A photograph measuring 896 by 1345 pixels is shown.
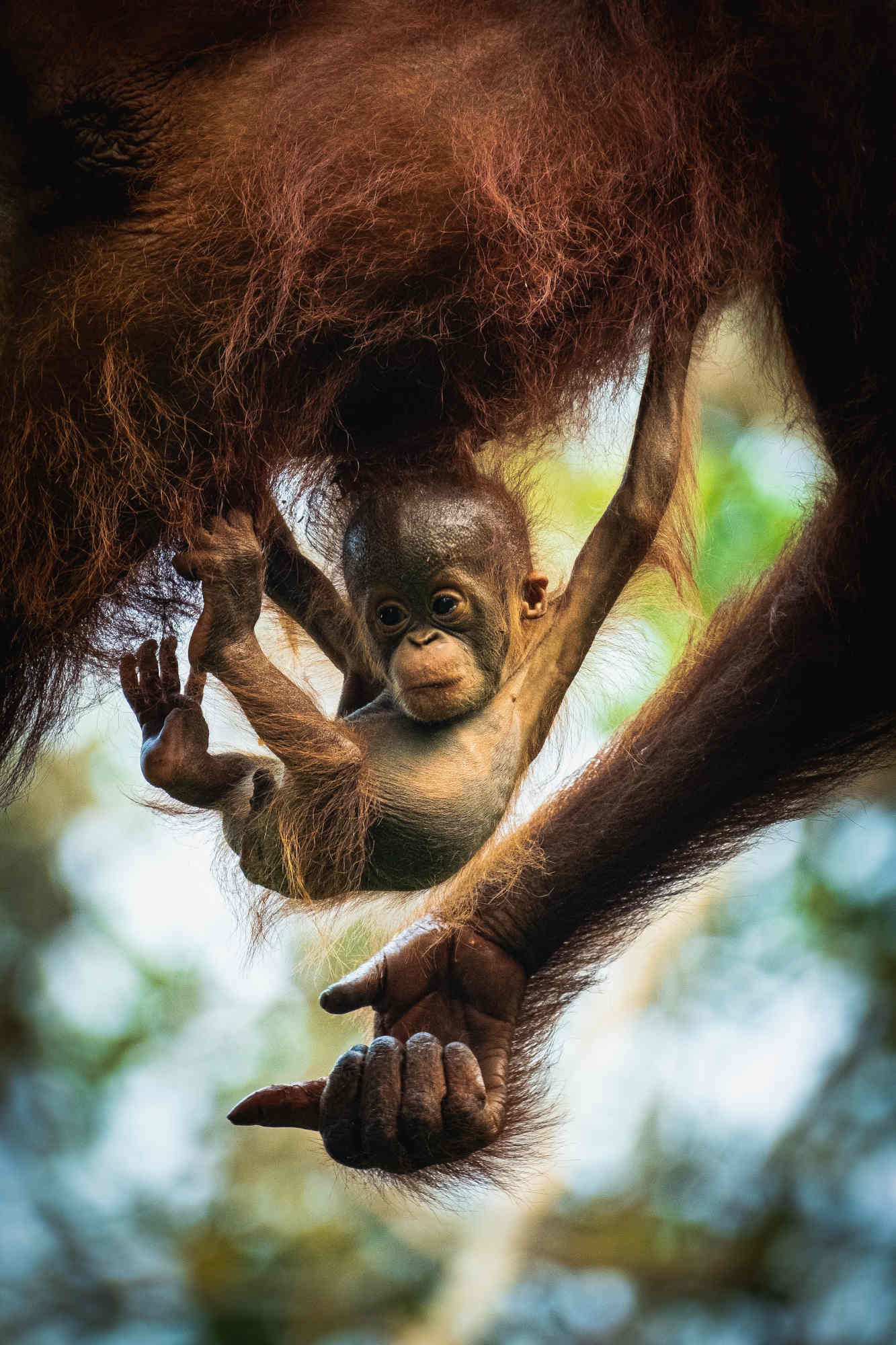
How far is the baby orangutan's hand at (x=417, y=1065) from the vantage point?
187 cm

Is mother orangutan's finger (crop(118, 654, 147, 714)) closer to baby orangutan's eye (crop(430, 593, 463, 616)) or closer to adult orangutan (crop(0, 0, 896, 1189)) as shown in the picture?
adult orangutan (crop(0, 0, 896, 1189))

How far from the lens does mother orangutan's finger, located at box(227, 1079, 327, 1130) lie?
6.48ft

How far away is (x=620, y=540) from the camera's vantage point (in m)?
1.89

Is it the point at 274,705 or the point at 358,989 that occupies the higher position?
the point at 274,705

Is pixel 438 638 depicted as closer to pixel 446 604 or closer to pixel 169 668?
pixel 446 604

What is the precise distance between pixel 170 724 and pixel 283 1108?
63 cm

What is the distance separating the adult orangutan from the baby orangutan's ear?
0.21 meters

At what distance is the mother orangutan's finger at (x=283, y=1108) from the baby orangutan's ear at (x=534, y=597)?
28.8 inches

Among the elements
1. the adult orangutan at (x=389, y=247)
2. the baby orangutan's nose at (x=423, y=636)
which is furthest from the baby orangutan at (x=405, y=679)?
the adult orangutan at (x=389, y=247)

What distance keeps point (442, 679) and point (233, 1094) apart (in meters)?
3.11

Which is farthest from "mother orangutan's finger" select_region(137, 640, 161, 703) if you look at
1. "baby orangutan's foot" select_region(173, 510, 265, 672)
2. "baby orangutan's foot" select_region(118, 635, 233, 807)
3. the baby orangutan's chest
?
the baby orangutan's chest

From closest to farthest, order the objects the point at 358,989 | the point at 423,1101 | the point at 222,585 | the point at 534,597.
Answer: the point at 222,585 → the point at 423,1101 → the point at 534,597 → the point at 358,989

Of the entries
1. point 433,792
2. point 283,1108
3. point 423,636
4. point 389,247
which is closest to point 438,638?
point 423,636

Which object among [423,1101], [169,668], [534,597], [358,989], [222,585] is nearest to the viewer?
[222,585]
